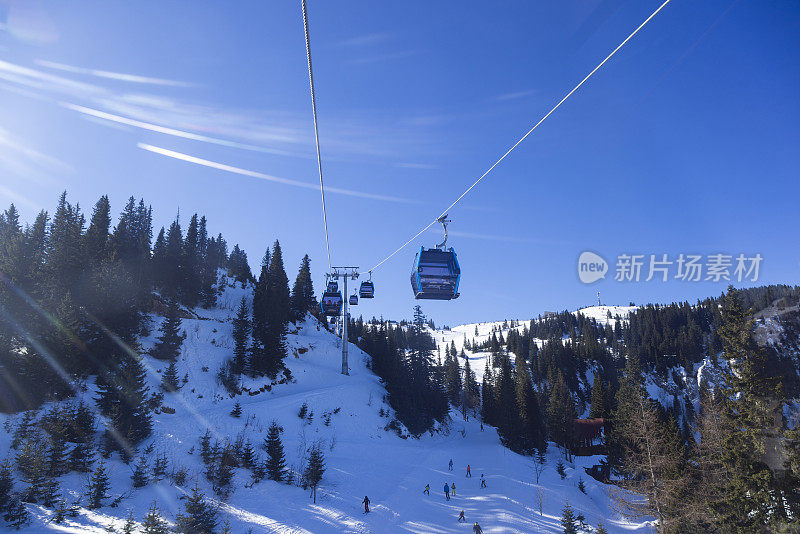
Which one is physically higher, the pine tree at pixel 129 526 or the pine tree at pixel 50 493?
the pine tree at pixel 50 493

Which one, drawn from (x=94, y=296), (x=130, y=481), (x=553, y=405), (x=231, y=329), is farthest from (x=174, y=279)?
(x=553, y=405)

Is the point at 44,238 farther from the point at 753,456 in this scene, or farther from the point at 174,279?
the point at 753,456

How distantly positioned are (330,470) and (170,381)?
18.4m

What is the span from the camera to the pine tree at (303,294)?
71331 millimetres

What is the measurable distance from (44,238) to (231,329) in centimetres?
3021

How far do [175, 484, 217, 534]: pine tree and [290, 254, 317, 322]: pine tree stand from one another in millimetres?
52177

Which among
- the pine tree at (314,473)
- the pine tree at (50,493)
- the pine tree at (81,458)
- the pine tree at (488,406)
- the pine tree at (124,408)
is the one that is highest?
the pine tree at (124,408)

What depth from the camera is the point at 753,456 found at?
1845cm

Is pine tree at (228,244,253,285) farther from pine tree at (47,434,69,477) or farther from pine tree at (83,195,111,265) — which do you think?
pine tree at (47,434,69,477)

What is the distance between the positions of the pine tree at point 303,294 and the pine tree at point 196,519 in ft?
171

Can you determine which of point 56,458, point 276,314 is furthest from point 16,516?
point 276,314

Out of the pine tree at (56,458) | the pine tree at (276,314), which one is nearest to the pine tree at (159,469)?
the pine tree at (56,458)

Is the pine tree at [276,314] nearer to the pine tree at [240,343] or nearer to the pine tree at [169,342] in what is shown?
the pine tree at [240,343]

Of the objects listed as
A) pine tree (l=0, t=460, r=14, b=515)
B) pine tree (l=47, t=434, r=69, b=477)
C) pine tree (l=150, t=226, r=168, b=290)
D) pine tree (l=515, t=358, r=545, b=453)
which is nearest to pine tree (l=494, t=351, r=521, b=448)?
pine tree (l=515, t=358, r=545, b=453)
